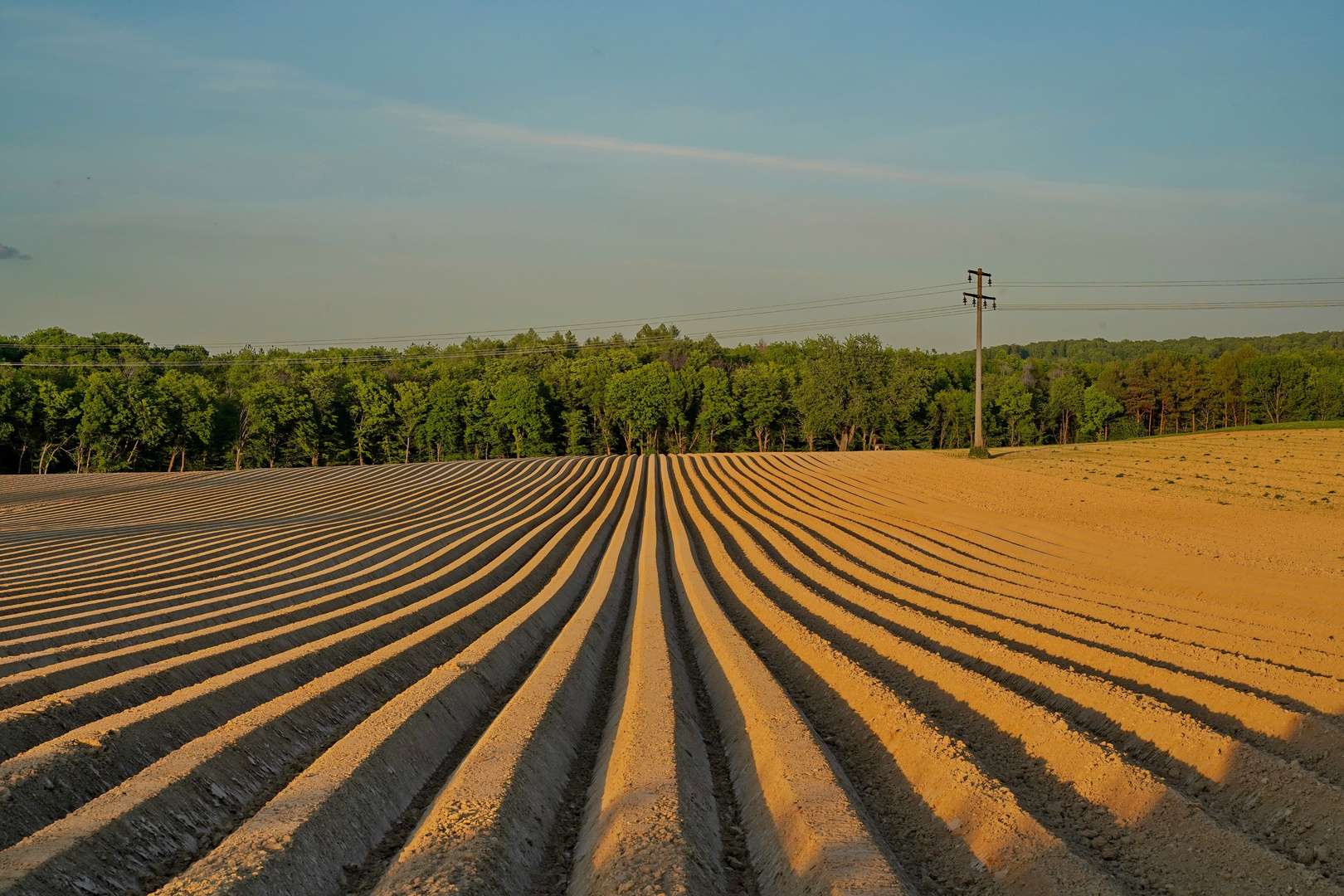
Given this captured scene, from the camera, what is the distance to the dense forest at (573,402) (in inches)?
2242

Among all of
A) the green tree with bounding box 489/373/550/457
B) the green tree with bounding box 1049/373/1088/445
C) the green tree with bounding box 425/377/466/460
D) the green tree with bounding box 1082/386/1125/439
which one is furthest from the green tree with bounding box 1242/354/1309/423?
the green tree with bounding box 425/377/466/460

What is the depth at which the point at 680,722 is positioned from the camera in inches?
254

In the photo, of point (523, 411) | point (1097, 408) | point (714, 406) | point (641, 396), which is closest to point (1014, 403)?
point (1097, 408)

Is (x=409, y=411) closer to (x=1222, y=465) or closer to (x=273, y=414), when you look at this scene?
(x=273, y=414)

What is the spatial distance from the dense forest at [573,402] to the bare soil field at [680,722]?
47.5m

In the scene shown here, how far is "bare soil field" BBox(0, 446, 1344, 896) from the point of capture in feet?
14.0

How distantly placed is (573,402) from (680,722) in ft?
216

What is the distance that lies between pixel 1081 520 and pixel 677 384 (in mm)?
49467

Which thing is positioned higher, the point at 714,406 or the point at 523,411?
the point at 714,406

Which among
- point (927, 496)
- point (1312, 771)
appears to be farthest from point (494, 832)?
point (927, 496)

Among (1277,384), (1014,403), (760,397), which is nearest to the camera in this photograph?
(760,397)

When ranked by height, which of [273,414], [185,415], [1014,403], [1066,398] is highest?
[1066,398]

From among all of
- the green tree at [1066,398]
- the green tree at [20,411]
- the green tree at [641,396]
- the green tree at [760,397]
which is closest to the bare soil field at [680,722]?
the green tree at [20,411]

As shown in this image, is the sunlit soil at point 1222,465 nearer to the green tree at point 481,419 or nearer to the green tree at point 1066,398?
the green tree at point 1066,398
